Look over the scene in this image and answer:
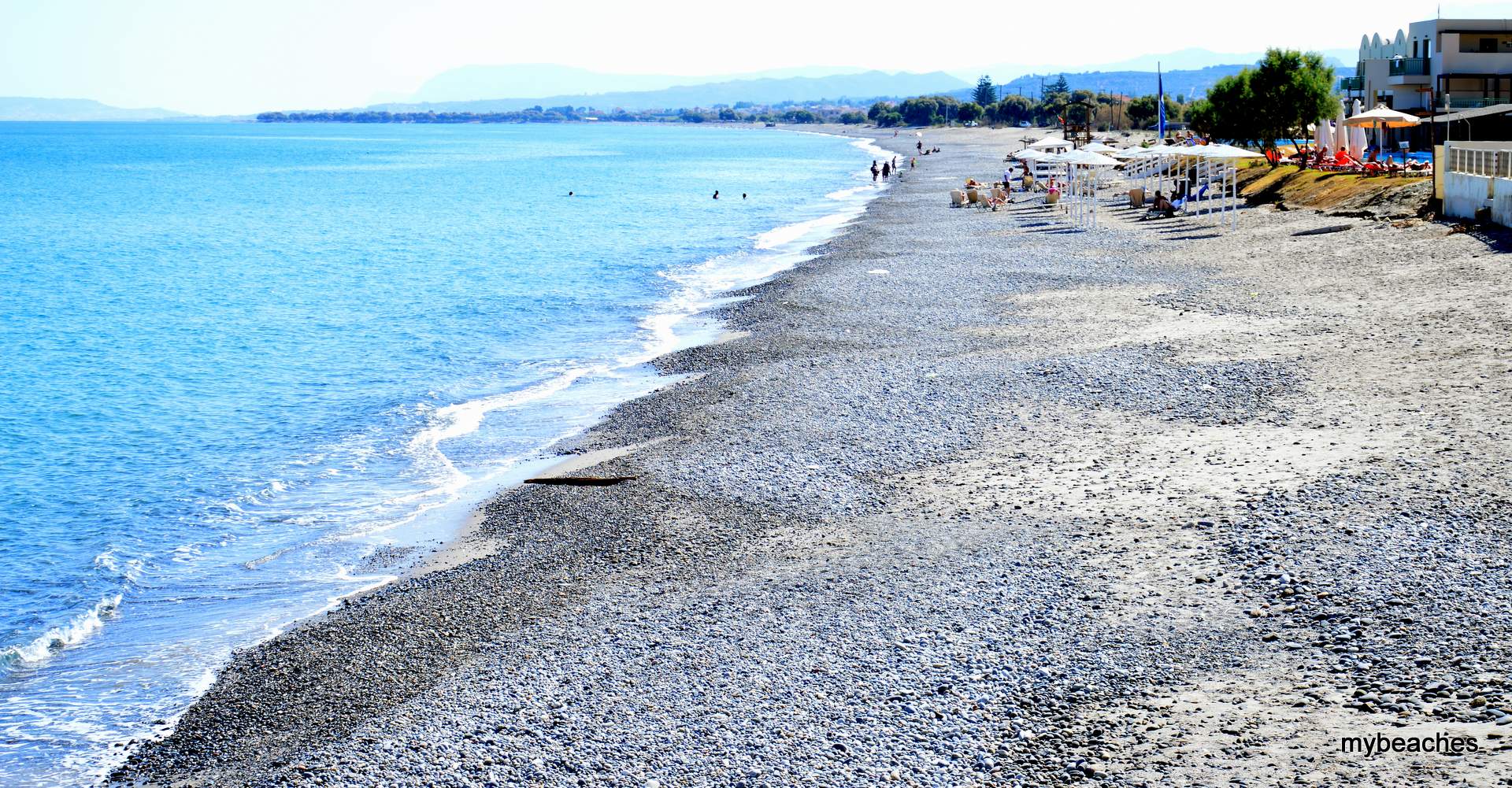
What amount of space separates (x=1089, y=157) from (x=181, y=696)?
3245 centimetres

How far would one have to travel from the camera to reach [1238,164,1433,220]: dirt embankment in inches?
1178

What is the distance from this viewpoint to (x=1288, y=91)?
134 ft

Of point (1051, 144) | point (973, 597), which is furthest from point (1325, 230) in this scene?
point (1051, 144)

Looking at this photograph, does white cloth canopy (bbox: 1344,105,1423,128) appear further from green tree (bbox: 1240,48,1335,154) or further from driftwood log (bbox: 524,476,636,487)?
driftwood log (bbox: 524,476,636,487)

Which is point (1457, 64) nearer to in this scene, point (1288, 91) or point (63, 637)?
point (1288, 91)

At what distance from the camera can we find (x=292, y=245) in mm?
51656

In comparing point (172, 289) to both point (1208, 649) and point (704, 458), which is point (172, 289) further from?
point (1208, 649)

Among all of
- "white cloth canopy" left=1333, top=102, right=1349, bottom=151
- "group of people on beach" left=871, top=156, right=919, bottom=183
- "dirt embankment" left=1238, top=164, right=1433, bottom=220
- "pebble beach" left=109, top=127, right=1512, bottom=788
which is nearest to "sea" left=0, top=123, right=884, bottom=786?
"pebble beach" left=109, top=127, right=1512, bottom=788

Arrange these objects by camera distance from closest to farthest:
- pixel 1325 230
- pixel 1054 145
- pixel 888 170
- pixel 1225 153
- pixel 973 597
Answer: pixel 973 597
pixel 1325 230
pixel 1225 153
pixel 1054 145
pixel 888 170

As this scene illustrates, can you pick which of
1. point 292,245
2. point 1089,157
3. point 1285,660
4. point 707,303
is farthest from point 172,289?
point 1285,660

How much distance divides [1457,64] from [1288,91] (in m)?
21.2

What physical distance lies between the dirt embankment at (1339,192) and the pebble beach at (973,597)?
1315 centimetres

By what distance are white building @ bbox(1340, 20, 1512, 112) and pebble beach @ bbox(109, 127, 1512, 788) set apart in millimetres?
44912

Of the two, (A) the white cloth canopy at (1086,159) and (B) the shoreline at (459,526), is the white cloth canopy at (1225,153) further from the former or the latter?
(B) the shoreline at (459,526)
